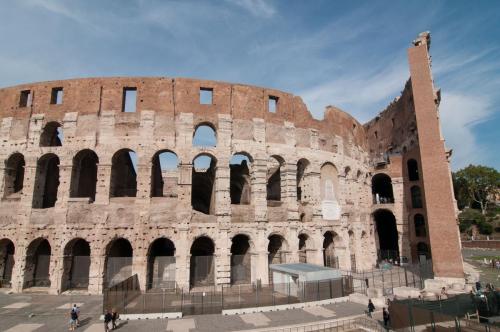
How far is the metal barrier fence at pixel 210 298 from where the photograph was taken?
14344 mm

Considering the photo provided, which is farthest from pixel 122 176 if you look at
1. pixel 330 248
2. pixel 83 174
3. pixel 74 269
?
pixel 330 248

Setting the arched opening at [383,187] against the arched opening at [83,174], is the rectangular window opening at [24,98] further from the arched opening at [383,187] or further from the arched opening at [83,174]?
the arched opening at [383,187]

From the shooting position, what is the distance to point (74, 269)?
62.5ft

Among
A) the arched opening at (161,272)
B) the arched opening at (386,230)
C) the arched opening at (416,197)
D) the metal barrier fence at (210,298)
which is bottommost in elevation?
the metal barrier fence at (210,298)

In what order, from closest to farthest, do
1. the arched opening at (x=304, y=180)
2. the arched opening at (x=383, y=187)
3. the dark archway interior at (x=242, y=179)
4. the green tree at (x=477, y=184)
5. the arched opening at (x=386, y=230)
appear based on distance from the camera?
the arched opening at (x=304, y=180)
the dark archway interior at (x=242, y=179)
the arched opening at (x=386, y=230)
the arched opening at (x=383, y=187)
the green tree at (x=477, y=184)

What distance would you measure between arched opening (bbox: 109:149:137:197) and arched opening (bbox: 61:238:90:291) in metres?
4.06

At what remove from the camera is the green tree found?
5422cm

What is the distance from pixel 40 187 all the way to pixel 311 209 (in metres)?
19.0

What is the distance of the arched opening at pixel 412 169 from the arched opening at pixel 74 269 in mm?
29478

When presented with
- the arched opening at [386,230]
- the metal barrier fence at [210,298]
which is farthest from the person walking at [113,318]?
the arched opening at [386,230]

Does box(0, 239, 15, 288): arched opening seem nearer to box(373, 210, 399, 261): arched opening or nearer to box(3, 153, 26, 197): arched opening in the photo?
box(3, 153, 26, 197): arched opening

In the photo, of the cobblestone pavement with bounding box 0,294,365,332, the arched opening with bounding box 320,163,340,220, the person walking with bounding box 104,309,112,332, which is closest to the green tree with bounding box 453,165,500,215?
the arched opening with bounding box 320,163,340,220

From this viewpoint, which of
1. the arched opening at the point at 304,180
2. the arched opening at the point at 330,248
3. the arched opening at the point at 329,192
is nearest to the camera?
the arched opening at the point at 304,180

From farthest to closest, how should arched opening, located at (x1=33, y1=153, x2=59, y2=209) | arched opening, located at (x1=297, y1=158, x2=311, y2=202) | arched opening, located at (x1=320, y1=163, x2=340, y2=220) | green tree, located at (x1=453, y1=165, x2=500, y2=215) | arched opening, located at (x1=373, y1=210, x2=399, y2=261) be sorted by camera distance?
green tree, located at (x1=453, y1=165, x2=500, y2=215), arched opening, located at (x1=373, y1=210, x2=399, y2=261), arched opening, located at (x1=320, y1=163, x2=340, y2=220), arched opening, located at (x1=297, y1=158, x2=311, y2=202), arched opening, located at (x1=33, y1=153, x2=59, y2=209)
